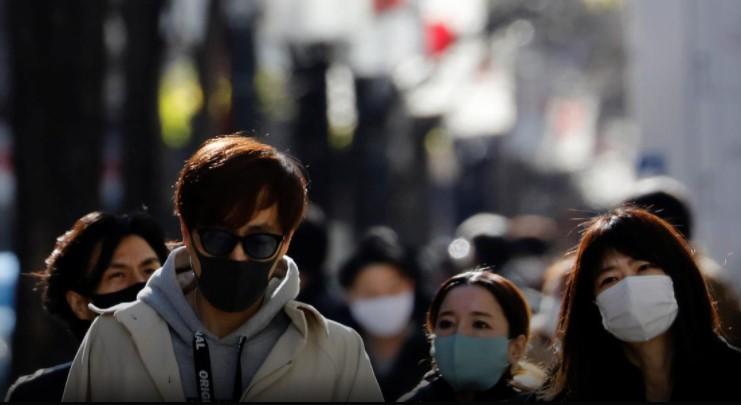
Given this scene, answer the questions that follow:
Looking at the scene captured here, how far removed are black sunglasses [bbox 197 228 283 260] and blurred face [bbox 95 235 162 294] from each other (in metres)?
1.27

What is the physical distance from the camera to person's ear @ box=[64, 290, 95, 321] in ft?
16.9

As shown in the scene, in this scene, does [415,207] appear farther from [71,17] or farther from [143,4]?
[71,17]

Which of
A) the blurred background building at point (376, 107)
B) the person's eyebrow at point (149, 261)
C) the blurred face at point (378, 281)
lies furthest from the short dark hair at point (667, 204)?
the person's eyebrow at point (149, 261)

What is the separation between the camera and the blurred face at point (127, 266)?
16.7 feet

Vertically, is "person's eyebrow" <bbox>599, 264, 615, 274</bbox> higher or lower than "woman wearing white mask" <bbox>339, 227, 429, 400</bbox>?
higher

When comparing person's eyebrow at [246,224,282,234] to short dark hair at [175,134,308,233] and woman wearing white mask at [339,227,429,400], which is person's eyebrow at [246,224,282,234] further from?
woman wearing white mask at [339,227,429,400]

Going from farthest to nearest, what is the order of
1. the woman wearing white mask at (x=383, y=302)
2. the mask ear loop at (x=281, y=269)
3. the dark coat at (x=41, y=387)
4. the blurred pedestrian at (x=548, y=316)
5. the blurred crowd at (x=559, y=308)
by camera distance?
1. the woman wearing white mask at (x=383, y=302)
2. the blurred pedestrian at (x=548, y=316)
3. the dark coat at (x=41, y=387)
4. the blurred crowd at (x=559, y=308)
5. the mask ear loop at (x=281, y=269)

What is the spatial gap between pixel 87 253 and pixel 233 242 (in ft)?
4.62

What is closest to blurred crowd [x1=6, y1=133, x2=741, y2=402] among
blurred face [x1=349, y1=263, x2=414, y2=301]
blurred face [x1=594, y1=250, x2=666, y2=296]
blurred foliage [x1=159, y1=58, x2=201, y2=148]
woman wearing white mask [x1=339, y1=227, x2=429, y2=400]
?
blurred face [x1=594, y1=250, x2=666, y2=296]

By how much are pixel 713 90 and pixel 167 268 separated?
270 inches

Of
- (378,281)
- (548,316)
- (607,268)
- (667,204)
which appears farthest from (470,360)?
(378,281)

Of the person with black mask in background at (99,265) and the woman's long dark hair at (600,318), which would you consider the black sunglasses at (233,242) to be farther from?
the person with black mask in background at (99,265)

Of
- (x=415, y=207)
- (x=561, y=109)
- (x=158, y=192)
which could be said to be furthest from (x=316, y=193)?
(x=561, y=109)

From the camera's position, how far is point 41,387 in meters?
4.83
